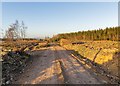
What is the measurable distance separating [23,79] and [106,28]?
97.2 m

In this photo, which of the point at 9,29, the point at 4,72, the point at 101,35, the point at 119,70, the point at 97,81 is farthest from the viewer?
the point at 101,35

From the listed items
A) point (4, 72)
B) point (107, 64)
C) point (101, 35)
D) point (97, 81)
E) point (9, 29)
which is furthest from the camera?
point (101, 35)

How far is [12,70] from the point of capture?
19047mm

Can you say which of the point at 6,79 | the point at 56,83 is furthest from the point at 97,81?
the point at 6,79

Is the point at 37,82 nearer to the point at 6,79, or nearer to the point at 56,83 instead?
the point at 56,83

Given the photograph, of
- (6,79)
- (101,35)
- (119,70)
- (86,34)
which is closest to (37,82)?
(6,79)

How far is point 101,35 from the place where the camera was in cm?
10606

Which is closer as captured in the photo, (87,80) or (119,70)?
(87,80)

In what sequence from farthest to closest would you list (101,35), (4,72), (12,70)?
(101,35)
(12,70)
(4,72)

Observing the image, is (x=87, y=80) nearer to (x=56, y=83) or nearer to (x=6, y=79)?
(x=56, y=83)

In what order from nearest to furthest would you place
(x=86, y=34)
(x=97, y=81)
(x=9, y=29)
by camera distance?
(x=97, y=81), (x=9, y=29), (x=86, y=34)

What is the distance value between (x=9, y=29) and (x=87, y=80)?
156 feet

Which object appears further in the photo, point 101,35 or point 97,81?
point 101,35

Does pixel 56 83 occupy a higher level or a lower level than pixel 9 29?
lower
